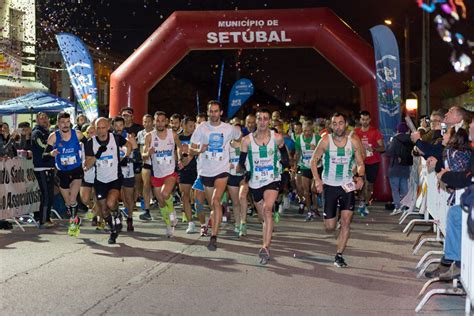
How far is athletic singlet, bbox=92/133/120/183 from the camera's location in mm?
11328

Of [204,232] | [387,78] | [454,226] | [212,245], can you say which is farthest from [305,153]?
[454,226]

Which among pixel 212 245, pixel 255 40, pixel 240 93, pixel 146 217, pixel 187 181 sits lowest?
pixel 212 245

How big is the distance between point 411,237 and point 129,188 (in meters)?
4.88

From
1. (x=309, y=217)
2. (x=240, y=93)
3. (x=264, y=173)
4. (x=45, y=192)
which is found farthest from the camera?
(x=240, y=93)

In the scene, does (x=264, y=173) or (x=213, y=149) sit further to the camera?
(x=213, y=149)

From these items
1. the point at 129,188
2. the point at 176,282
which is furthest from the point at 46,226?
the point at 176,282

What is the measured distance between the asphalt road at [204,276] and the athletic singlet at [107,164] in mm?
973

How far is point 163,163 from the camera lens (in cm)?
1224

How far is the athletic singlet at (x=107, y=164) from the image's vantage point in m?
11.3

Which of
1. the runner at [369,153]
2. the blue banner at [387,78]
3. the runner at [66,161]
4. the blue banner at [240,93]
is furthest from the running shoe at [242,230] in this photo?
the blue banner at [240,93]

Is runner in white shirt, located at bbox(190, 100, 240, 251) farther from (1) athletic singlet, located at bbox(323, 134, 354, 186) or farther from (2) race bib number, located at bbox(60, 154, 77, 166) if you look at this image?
(2) race bib number, located at bbox(60, 154, 77, 166)

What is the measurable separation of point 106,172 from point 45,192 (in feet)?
8.49

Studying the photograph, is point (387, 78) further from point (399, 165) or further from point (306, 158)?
point (306, 158)

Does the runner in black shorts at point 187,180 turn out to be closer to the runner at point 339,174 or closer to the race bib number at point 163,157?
the race bib number at point 163,157
